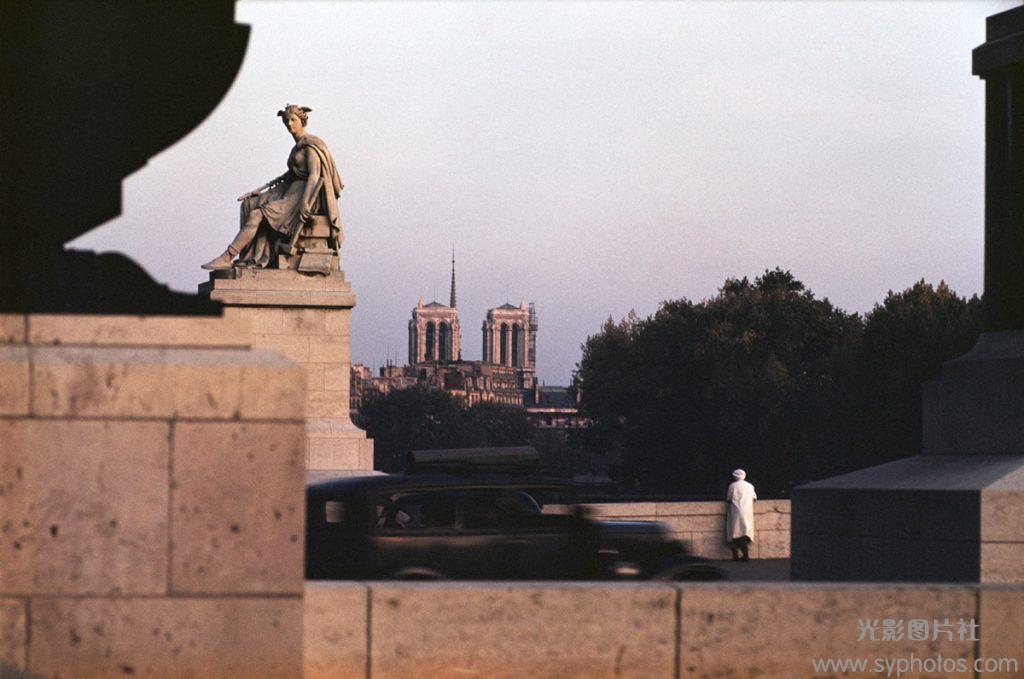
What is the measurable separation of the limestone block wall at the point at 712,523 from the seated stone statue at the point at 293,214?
6.03m

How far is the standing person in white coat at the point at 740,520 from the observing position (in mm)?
22938

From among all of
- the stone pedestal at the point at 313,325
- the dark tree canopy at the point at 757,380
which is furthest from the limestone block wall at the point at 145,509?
the dark tree canopy at the point at 757,380

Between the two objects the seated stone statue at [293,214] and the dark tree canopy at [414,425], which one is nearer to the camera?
the seated stone statue at [293,214]

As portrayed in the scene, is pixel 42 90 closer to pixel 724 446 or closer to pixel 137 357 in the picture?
pixel 137 357

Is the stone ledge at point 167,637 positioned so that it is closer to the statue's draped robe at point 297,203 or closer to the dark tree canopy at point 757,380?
the statue's draped robe at point 297,203

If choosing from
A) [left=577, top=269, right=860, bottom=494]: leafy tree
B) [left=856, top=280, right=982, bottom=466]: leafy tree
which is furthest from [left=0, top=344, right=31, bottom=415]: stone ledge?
[left=577, top=269, right=860, bottom=494]: leafy tree

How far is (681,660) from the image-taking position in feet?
21.7

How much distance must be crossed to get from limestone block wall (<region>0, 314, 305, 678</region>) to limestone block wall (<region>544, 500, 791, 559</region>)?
1713cm

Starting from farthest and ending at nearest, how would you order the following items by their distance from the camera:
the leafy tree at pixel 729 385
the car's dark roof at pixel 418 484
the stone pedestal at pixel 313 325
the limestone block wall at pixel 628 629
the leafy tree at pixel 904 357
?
the leafy tree at pixel 729 385
the leafy tree at pixel 904 357
the stone pedestal at pixel 313 325
the car's dark roof at pixel 418 484
the limestone block wall at pixel 628 629

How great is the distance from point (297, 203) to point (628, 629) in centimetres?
1840

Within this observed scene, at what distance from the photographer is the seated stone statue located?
2417cm

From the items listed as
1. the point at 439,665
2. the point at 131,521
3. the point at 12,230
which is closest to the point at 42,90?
the point at 12,230

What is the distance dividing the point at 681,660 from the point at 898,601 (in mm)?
986

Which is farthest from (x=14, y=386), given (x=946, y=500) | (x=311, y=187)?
(x=311, y=187)
